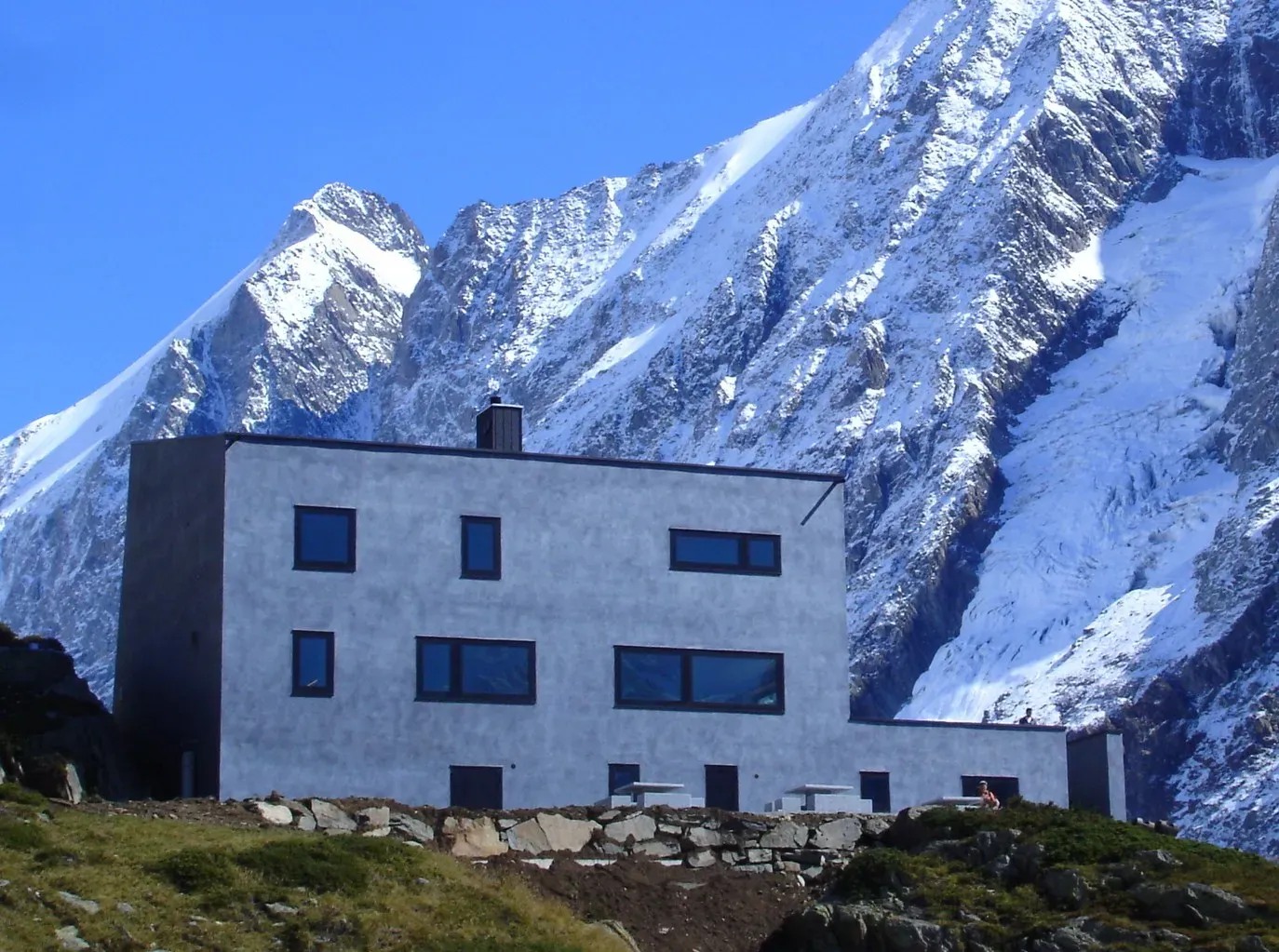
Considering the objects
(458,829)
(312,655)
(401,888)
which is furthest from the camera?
(312,655)

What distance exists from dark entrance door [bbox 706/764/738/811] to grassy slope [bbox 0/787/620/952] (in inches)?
342

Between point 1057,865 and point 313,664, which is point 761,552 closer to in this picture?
point 313,664

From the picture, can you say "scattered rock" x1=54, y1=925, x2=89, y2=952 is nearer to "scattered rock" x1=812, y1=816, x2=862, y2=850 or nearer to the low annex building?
the low annex building

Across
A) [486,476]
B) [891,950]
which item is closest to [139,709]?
[486,476]

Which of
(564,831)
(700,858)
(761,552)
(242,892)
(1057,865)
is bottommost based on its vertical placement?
(242,892)

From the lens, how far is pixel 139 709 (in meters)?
48.6

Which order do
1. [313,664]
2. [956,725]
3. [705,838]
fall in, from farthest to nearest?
1. [956,725]
2. [313,664]
3. [705,838]

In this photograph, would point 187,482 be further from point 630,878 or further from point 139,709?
point 630,878

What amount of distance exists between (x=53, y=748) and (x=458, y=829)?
753 cm

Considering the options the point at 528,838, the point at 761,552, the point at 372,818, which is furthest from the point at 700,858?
the point at 761,552

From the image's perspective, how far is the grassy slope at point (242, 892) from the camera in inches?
1358

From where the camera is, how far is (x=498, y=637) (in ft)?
154

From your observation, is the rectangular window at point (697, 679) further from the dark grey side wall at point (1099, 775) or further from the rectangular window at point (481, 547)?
the dark grey side wall at point (1099, 775)

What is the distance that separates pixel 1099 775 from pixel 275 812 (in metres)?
19.6
